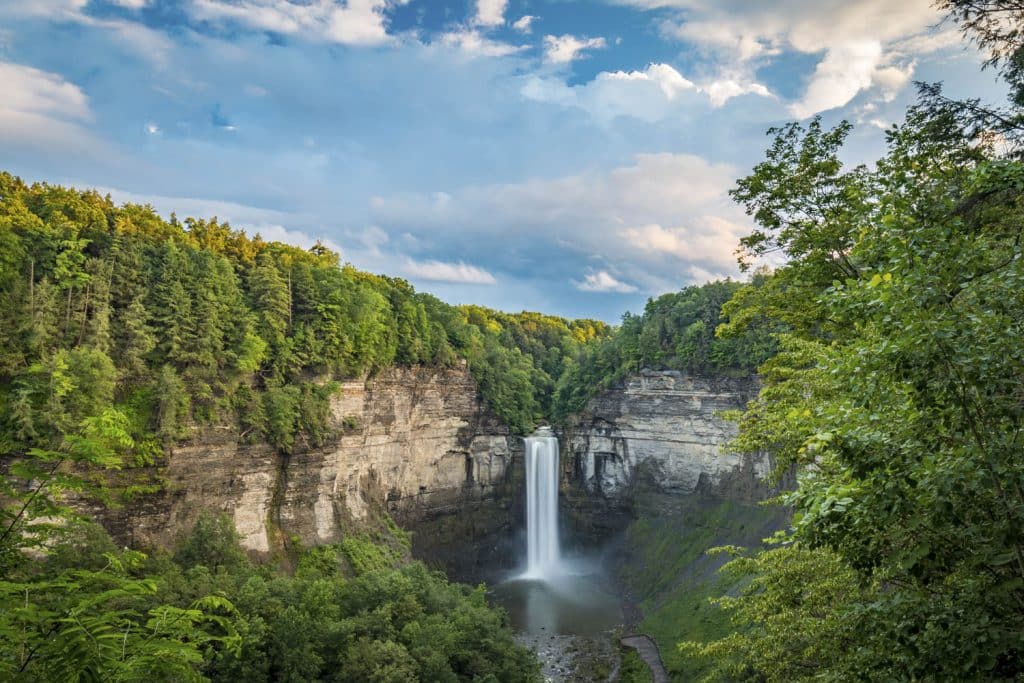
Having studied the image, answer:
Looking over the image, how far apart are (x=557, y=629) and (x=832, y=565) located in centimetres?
3205

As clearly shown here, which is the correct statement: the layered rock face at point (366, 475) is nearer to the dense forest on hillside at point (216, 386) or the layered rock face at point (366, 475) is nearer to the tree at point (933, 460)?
the dense forest on hillside at point (216, 386)

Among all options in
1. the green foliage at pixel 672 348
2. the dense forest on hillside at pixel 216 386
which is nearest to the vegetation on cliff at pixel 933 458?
the dense forest on hillside at pixel 216 386

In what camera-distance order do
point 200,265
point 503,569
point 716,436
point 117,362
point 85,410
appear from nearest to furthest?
point 85,410 < point 117,362 < point 200,265 < point 716,436 < point 503,569

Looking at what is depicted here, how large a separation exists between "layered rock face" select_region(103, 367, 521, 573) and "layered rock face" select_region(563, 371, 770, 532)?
7187 millimetres

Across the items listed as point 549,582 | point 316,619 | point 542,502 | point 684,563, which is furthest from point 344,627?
point 542,502

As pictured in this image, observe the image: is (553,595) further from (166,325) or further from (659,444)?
(166,325)

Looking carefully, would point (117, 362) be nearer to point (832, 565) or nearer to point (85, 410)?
point (85, 410)

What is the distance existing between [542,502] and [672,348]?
60.2 feet

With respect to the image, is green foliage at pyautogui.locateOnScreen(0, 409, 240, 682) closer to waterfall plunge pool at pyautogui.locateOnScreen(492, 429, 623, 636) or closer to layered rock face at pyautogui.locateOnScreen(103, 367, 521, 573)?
layered rock face at pyautogui.locateOnScreen(103, 367, 521, 573)

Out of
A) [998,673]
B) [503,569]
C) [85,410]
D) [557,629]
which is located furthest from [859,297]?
[503,569]

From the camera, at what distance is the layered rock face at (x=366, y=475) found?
29219mm

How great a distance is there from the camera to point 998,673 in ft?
14.8

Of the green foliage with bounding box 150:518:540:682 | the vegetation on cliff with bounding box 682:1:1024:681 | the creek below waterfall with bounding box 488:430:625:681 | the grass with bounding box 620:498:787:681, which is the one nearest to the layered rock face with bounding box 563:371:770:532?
the grass with bounding box 620:498:787:681

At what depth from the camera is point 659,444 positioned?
4925 centimetres
